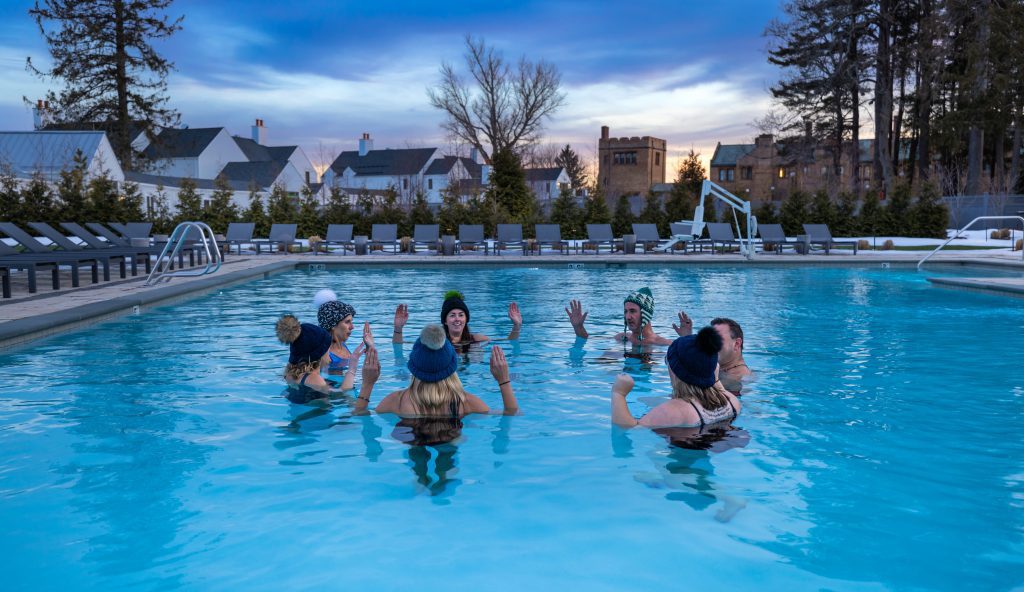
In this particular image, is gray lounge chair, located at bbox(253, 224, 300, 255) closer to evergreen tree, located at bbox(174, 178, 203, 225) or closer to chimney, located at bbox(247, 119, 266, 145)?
evergreen tree, located at bbox(174, 178, 203, 225)

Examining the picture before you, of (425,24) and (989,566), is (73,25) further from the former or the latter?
(989,566)

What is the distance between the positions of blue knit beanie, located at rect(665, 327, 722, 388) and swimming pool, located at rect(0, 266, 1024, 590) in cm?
70

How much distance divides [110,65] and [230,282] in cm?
3726

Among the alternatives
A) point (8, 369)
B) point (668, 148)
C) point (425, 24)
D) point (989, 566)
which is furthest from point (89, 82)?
point (668, 148)

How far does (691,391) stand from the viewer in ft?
15.5

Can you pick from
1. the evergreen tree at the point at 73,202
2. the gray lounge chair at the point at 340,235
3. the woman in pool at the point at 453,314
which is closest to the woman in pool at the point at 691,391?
the woman in pool at the point at 453,314

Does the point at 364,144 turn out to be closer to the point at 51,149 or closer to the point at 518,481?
the point at 51,149

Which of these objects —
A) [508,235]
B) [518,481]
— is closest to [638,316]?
[518,481]

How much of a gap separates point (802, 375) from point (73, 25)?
49205 mm

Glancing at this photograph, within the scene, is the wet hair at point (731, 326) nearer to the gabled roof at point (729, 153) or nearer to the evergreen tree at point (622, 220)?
the evergreen tree at point (622, 220)

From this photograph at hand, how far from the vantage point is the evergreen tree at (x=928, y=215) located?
3072 cm

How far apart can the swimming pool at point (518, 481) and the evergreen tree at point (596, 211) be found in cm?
2220

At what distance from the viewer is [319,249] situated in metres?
27.1

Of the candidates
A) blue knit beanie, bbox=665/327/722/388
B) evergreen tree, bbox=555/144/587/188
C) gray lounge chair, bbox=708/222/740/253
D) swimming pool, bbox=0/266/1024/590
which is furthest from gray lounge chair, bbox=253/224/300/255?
evergreen tree, bbox=555/144/587/188
